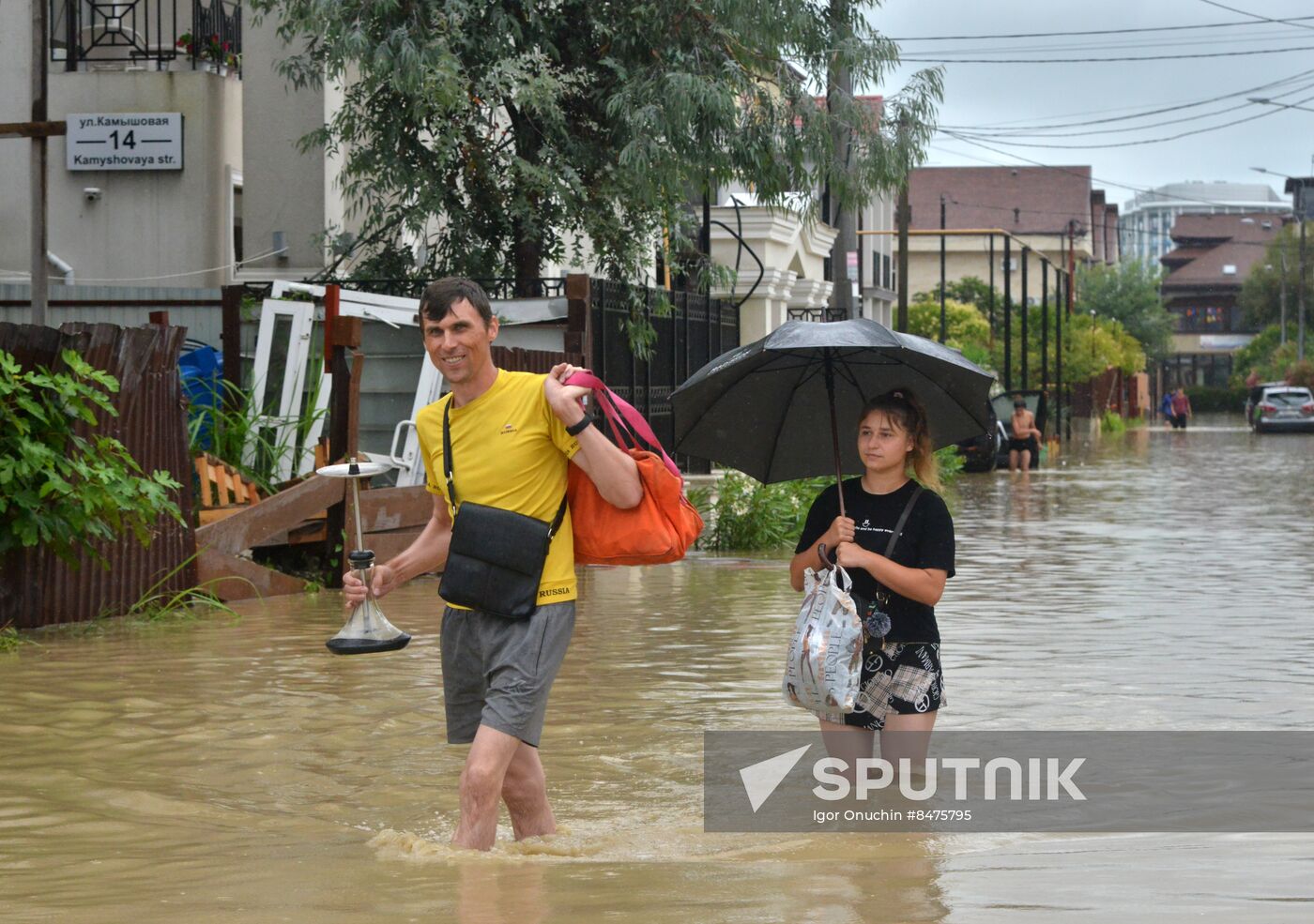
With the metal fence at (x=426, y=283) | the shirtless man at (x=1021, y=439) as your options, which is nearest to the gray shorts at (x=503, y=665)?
the metal fence at (x=426, y=283)

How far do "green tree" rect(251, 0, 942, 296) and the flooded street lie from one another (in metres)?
4.38

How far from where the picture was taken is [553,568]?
5.64m

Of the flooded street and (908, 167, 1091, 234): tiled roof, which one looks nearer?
the flooded street

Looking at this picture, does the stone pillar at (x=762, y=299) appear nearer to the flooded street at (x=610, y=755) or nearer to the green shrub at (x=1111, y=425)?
the flooded street at (x=610, y=755)

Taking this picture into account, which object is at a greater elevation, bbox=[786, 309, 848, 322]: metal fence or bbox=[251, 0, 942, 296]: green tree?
bbox=[251, 0, 942, 296]: green tree

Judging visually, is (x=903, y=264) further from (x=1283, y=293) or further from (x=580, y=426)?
(x=1283, y=293)

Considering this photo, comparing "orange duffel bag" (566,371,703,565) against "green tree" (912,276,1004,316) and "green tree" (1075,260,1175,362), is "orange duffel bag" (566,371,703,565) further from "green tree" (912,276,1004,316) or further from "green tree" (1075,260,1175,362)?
"green tree" (1075,260,1175,362)

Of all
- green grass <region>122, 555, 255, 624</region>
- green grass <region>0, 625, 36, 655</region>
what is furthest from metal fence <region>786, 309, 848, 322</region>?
green grass <region>0, 625, 36, 655</region>

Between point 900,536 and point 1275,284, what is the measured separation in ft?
362

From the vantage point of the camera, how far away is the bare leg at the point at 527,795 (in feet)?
19.2

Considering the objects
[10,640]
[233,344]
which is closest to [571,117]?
[233,344]

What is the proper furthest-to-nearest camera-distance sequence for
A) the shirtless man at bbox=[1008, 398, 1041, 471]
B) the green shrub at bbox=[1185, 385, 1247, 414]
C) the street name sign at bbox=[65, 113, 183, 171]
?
1. the green shrub at bbox=[1185, 385, 1247, 414]
2. the shirtless man at bbox=[1008, 398, 1041, 471]
3. the street name sign at bbox=[65, 113, 183, 171]

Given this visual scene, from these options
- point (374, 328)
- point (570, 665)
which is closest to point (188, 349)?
point (374, 328)

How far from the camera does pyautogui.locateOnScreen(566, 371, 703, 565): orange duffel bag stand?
5629 millimetres
